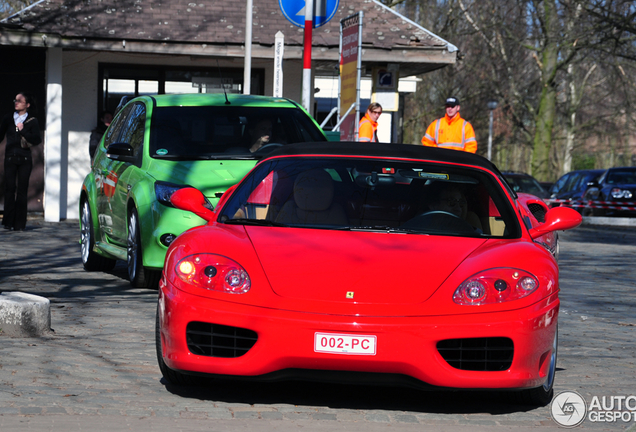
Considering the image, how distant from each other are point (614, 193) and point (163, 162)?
767 inches

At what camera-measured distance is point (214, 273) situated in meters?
4.89

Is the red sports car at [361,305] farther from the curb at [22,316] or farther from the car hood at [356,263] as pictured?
the curb at [22,316]

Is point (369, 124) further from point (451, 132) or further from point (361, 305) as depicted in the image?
point (361, 305)

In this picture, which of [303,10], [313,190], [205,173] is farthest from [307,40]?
[313,190]

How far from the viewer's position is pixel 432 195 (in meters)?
6.02

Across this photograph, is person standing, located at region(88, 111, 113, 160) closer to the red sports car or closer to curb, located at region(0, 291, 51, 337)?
→ curb, located at region(0, 291, 51, 337)

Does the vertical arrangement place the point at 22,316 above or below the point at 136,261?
above

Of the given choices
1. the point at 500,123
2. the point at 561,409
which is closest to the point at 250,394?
the point at 561,409

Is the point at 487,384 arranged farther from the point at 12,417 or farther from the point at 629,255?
the point at 629,255

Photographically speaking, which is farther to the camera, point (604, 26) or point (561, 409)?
point (604, 26)

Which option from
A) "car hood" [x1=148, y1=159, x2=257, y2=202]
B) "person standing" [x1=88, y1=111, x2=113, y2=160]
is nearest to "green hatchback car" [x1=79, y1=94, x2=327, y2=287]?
"car hood" [x1=148, y1=159, x2=257, y2=202]

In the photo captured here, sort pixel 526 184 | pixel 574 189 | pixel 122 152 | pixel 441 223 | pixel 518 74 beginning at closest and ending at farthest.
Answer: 1. pixel 441 223
2. pixel 122 152
3. pixel 574 189
4. pixel 526 184
5. pixel 518 74

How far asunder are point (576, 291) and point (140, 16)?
402 inches

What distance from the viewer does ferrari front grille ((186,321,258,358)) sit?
473cm
